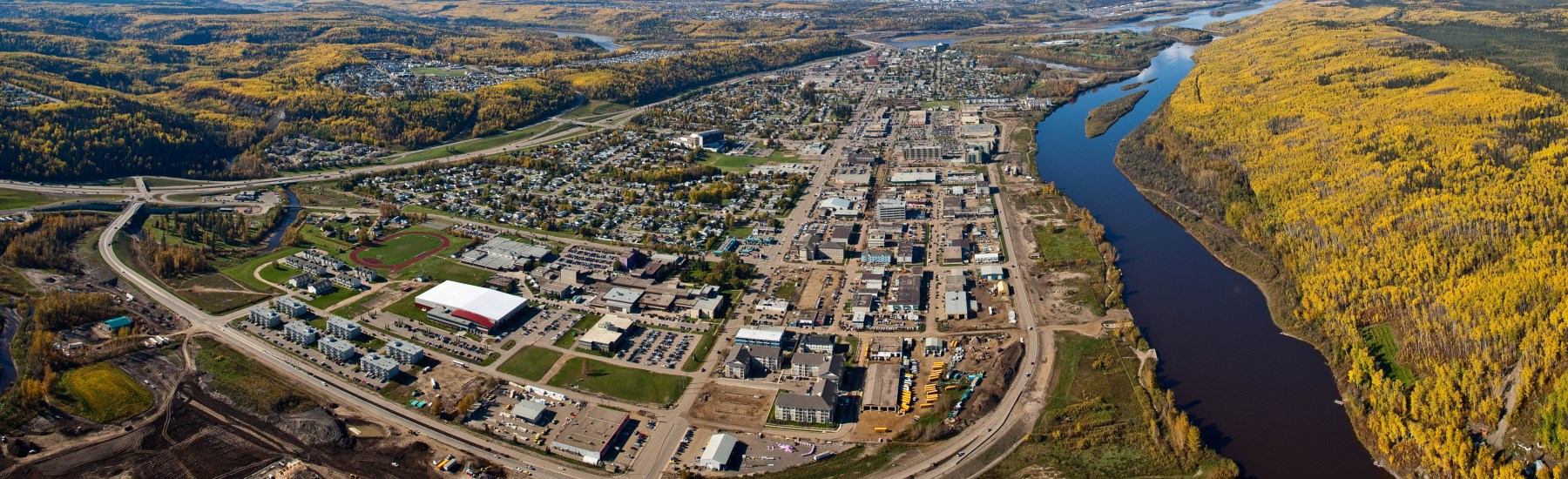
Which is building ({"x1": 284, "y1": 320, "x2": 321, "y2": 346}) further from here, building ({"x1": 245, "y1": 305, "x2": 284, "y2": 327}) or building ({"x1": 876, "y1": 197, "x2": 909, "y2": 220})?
building ({"x1": 876, "y1": 197, "x2": 909, "y2": 220})

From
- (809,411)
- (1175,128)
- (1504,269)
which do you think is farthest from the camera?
(1175,128)

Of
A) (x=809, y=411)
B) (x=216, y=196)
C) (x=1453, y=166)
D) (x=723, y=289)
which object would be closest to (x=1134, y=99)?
(x=1453, y=166)

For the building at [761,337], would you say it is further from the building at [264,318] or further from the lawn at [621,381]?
the building at [264,318]

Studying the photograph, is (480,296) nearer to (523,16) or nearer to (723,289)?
(723,289)

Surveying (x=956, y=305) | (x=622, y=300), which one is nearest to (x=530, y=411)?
(x=622, y=300)

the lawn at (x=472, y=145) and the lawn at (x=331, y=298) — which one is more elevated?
the lawn at (x=472, y=145)

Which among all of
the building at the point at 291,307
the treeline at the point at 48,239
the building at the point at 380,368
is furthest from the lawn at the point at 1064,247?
the treeline at the point at 48,239

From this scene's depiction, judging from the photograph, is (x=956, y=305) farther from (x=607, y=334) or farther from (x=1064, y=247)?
(x=607, y=334)
